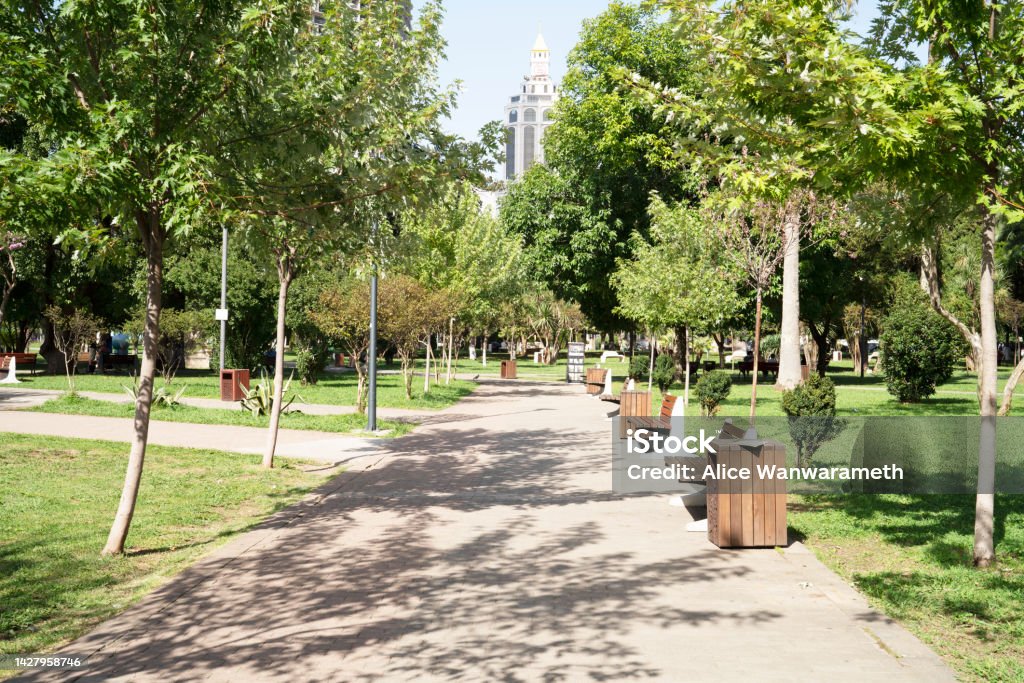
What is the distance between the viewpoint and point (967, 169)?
7.61m

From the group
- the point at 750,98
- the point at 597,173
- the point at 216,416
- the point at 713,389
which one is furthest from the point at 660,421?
the point at 597,173

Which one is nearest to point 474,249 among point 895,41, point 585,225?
point 585,225

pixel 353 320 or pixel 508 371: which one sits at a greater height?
pixel 353 320

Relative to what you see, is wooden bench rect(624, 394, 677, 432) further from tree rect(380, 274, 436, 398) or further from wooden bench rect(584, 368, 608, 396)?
wooden bench rect(584, 368, 608, 396)

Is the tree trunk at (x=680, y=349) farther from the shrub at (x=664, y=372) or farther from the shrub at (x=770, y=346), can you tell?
the shrub at (x=770, y=346)

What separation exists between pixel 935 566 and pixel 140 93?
25.3ft

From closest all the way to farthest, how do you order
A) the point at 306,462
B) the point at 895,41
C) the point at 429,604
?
1. the point at 429,604
2. the point at 895,41
3. the point at 306,462

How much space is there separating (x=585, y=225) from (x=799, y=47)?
28.2 m

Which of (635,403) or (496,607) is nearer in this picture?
(496,607)

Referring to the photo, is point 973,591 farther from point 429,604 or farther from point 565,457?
point 565,457

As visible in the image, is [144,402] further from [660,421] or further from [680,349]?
[680,349]

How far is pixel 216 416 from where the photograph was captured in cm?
2011

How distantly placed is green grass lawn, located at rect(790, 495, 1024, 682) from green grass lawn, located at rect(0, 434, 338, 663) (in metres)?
5.43

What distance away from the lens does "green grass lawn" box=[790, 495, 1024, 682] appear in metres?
5.89
